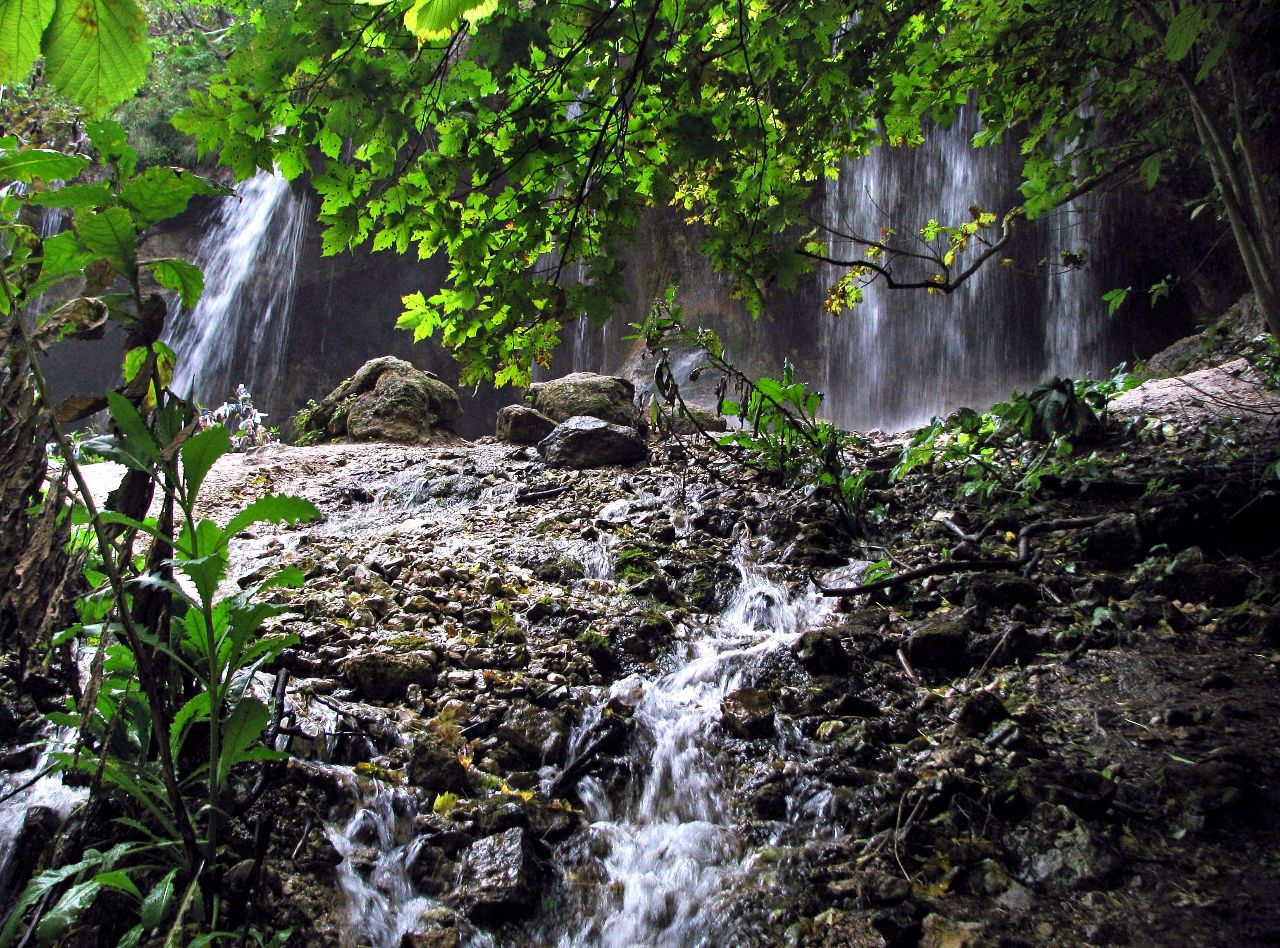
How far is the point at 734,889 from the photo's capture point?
6.43 ft

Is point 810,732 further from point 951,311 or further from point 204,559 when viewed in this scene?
point 951,311

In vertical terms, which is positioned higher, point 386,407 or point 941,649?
point 386,407

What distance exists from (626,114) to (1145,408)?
13.6ft

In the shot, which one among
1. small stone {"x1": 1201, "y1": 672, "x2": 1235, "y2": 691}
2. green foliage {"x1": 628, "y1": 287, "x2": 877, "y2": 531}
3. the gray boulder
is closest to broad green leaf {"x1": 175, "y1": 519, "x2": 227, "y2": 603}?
green foliage {"x1": 628, "y1": 287, "x2": 877, "y2": 531}

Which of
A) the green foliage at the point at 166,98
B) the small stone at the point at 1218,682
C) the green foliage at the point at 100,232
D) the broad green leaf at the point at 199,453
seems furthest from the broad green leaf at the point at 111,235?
the green foliage at the point at 166,98

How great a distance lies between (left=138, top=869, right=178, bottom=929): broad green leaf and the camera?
142 cm

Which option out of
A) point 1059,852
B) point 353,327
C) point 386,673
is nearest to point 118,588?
point 386,673

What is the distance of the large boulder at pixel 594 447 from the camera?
6.43 metres

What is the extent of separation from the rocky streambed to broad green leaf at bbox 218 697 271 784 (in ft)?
0.58

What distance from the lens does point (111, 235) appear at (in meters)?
1.53

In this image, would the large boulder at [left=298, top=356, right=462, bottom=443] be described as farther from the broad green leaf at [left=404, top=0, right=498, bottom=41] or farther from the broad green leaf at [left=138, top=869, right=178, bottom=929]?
the broad green leaf at [left=404, top=0, right=498, bottom=41]

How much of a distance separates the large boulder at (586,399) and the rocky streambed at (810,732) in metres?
4.12

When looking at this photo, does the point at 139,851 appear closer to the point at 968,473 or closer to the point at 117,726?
the point at 117,726

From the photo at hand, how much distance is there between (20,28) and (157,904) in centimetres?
150
